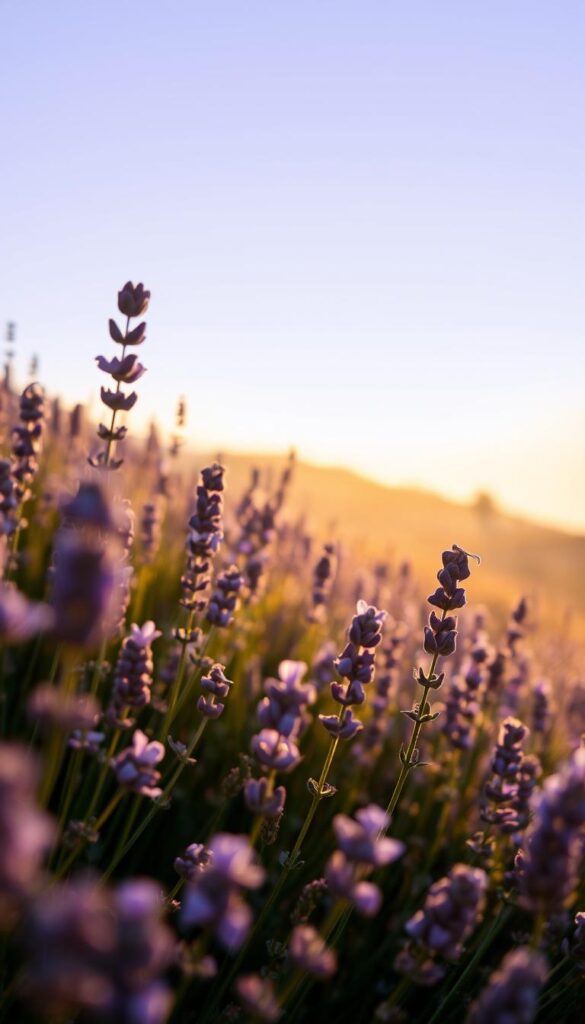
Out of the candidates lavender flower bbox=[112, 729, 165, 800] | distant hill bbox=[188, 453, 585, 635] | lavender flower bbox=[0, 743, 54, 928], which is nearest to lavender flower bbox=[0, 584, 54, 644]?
lavender flower bbox=[0, 743, 54, 928]

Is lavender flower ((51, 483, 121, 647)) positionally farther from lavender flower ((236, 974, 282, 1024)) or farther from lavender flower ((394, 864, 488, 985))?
lavender flower ((394, 864, 488, 985))

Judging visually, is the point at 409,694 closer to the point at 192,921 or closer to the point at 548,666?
the point at 548,666

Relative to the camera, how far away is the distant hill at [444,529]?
112ft

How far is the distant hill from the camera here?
34.1 metres

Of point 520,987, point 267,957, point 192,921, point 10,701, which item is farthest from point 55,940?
point 10,701

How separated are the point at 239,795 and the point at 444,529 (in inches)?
1903

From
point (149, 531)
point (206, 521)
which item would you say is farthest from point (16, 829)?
point (149, 531)

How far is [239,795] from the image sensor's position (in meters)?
3.76

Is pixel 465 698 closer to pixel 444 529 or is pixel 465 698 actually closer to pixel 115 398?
pixel 115 398

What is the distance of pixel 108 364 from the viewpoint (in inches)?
109

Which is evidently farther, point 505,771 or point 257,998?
point 505,771

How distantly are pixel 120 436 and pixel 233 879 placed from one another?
2023 millimetres

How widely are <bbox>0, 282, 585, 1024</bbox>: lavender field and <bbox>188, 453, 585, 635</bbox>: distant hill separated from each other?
1968 cm

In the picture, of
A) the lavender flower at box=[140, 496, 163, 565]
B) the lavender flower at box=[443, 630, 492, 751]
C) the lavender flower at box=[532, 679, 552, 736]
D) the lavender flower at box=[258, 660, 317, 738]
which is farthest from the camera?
the lavender flower at box=[140, 496, 163, 565]
